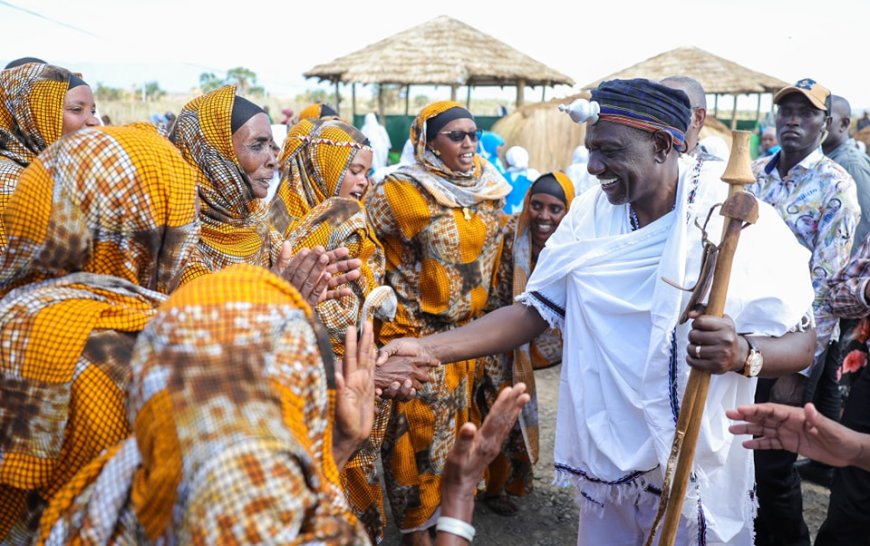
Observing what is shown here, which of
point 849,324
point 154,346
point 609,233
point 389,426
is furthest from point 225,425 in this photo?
point 849,324

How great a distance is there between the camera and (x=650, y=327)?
96.4 inches

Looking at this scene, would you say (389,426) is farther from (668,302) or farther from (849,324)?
(849,324)

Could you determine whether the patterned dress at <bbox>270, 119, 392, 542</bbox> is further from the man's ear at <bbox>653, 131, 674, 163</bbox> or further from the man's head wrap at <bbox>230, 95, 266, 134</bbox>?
the man's ear at <bbox>653, 131, 674, 163</bbox>

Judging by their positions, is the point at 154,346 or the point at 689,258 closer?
the point at 154,346

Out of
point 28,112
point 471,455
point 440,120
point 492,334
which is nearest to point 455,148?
point 440,120

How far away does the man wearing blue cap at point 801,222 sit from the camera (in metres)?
3.62

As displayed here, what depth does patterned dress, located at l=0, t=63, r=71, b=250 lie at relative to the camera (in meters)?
3.47

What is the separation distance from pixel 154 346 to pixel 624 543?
2.07 meters

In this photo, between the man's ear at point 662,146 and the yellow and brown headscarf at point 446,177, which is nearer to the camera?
the man's ear at point 662,146

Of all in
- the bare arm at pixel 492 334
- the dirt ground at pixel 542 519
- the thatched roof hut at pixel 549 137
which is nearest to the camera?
the bare arm at pixel 492 334

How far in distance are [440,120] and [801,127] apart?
232 centimetres

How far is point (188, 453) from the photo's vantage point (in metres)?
1.16

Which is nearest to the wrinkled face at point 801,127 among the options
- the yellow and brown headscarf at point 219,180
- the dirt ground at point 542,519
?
the dirt ground at point 542,519

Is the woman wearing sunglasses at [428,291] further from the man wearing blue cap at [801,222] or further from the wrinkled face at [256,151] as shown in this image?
the man wearing blue cap at [801,222]
